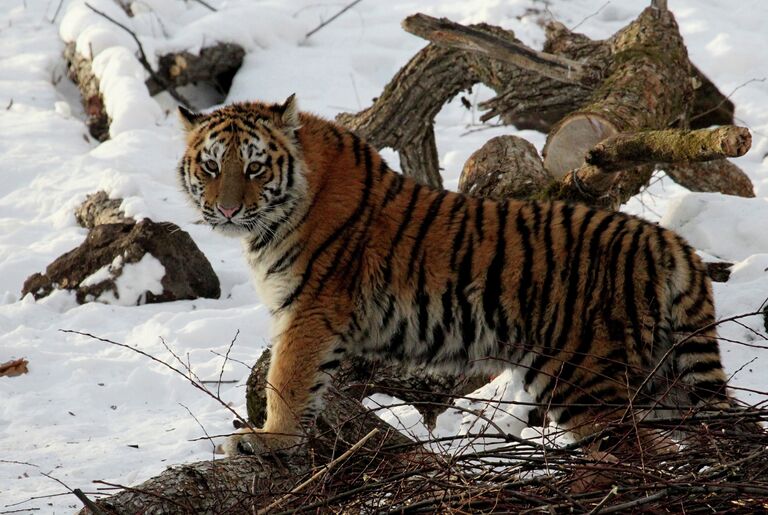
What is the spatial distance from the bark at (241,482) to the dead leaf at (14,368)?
2.87m

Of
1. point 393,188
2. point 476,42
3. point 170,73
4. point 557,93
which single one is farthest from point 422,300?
point 170,73

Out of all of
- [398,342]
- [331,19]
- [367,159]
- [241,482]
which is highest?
[331,19]

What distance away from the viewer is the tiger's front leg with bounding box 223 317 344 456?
13.9 ft

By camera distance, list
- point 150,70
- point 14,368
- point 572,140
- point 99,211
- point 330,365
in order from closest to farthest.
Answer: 1. point 330,365
2. point 14,368
3. point 572,140
4. point 99,211
5. point 150,70

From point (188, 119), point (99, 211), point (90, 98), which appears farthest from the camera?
point (90, 98)

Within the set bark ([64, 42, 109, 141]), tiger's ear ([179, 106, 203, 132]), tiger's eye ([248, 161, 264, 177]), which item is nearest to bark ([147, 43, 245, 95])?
bark ([64, 42, 109, 141])

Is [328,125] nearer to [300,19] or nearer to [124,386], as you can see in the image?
[124,386]

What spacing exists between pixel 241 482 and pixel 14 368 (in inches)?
121

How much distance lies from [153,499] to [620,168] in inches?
130

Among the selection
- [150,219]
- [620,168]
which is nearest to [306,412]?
[620,168]

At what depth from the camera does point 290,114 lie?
15.1ft

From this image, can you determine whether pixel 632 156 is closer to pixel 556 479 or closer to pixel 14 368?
pixel 556 479

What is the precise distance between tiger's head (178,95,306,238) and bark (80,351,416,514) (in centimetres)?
111

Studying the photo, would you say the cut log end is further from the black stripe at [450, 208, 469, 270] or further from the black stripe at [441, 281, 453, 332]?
the black stripe at [441, 281, 453, 332]
